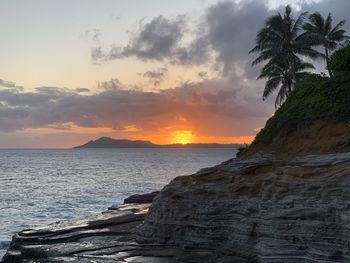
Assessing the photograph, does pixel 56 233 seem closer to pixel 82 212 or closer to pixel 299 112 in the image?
pixel 299 112

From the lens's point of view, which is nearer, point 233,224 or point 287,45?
point 233,224

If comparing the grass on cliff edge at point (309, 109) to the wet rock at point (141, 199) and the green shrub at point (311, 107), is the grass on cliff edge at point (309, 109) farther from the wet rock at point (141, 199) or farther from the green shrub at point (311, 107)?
the wet rock at point (141, 199)

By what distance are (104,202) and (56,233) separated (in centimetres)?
3478

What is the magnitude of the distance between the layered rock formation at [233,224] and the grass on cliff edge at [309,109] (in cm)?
518

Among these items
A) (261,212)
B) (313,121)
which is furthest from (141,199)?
(261,212)

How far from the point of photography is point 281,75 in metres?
56.5

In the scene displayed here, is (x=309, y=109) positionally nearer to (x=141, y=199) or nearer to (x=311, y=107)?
(x=311, y=107)

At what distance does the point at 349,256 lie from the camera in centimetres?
1706

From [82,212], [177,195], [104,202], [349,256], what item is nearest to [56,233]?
[177,195]

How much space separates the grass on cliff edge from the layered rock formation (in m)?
5.18

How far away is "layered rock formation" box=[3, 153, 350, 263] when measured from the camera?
18469 mm

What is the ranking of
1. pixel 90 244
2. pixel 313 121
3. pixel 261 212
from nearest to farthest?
pixel 261 212, pixel 90 244, pixel 313 121

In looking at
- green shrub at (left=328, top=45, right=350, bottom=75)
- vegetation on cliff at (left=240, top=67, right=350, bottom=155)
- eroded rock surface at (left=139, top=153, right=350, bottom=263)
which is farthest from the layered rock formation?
green shrub at (left=328, top=45, right=350, bottom=75)

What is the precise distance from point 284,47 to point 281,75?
3.29 meters
